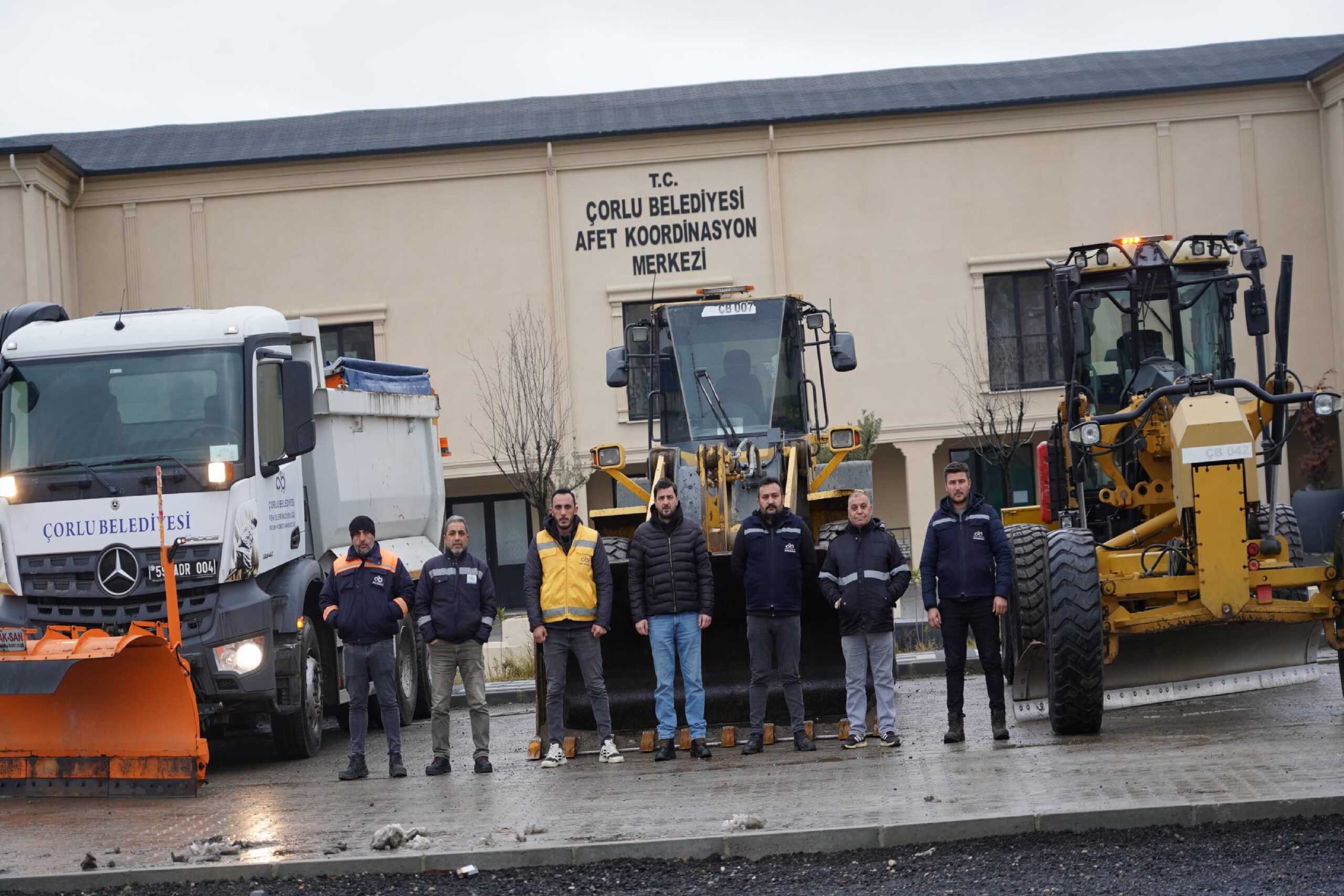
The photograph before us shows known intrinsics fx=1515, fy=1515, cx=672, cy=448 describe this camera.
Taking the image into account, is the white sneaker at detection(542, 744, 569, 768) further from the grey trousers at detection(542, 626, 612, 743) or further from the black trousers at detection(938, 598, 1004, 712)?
the black trousers at detection(938, 598, 1004, 712)

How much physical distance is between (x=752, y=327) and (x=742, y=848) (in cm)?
614

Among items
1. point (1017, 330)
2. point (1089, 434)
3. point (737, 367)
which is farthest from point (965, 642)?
point (1017, 330)

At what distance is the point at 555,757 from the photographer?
1085 cm

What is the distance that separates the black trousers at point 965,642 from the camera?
10.6m

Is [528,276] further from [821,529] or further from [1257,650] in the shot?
[1257,650]

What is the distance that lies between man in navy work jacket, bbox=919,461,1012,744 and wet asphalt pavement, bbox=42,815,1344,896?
3.03 meters

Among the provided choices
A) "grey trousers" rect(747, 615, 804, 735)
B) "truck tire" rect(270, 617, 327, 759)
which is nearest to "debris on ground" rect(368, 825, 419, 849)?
"grey trousers" rect(747, 615, 804, 735)

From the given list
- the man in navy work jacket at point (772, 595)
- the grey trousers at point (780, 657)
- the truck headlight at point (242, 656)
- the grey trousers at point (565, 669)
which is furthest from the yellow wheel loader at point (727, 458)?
the truck headlight at point (242, 656)

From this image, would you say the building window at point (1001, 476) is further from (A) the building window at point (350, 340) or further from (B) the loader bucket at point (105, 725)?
(B) the loader bucket at point (105, 725)

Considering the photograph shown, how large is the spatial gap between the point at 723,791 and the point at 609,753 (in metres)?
1.71

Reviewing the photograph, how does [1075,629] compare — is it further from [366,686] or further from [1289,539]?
[366,686]

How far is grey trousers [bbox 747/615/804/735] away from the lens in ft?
35.2

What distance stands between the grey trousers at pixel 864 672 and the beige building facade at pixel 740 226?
1680 cm

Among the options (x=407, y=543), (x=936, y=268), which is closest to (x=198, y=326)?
Result: (x=407, y=543)
